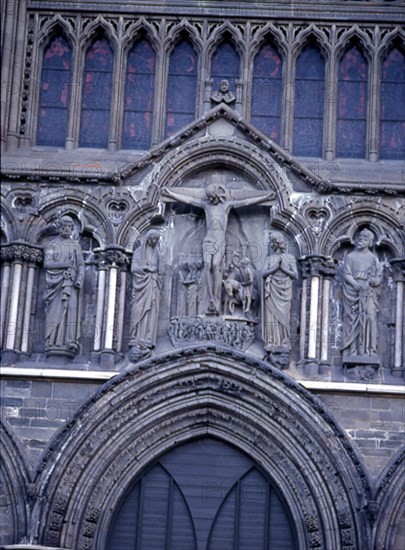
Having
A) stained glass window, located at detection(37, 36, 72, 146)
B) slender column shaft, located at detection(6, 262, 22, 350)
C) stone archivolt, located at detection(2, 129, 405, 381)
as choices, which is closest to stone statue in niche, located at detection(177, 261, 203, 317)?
stone archivolt, located at detection(2, 129, 405, 381)

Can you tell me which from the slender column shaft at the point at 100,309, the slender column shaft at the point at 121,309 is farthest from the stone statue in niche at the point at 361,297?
the slender column shaft at the point at 100,309

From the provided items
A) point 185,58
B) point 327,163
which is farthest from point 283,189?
point 185,58

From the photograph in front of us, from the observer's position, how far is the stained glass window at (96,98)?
28.0 meters

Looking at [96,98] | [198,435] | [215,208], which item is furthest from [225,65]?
[198,435]

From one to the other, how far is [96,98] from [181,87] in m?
1.37

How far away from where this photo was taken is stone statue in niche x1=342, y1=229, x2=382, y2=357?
2639 cm

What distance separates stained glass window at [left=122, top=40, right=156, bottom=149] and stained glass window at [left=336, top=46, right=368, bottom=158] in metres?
3.02

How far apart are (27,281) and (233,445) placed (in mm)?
4007

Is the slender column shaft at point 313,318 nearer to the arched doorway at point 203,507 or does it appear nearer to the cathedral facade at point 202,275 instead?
the cathedral facade at point 202,275

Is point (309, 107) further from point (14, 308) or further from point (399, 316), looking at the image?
point (14, 308)

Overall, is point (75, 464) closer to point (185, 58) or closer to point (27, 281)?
point (27, 281)

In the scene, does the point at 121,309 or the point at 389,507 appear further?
the point at 121,309

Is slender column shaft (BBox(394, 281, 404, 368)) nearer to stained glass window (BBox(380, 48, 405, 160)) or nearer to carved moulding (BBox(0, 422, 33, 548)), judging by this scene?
stained glass window (BBox(380, 48, 405, 160))

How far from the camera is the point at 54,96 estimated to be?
28.2 meters
